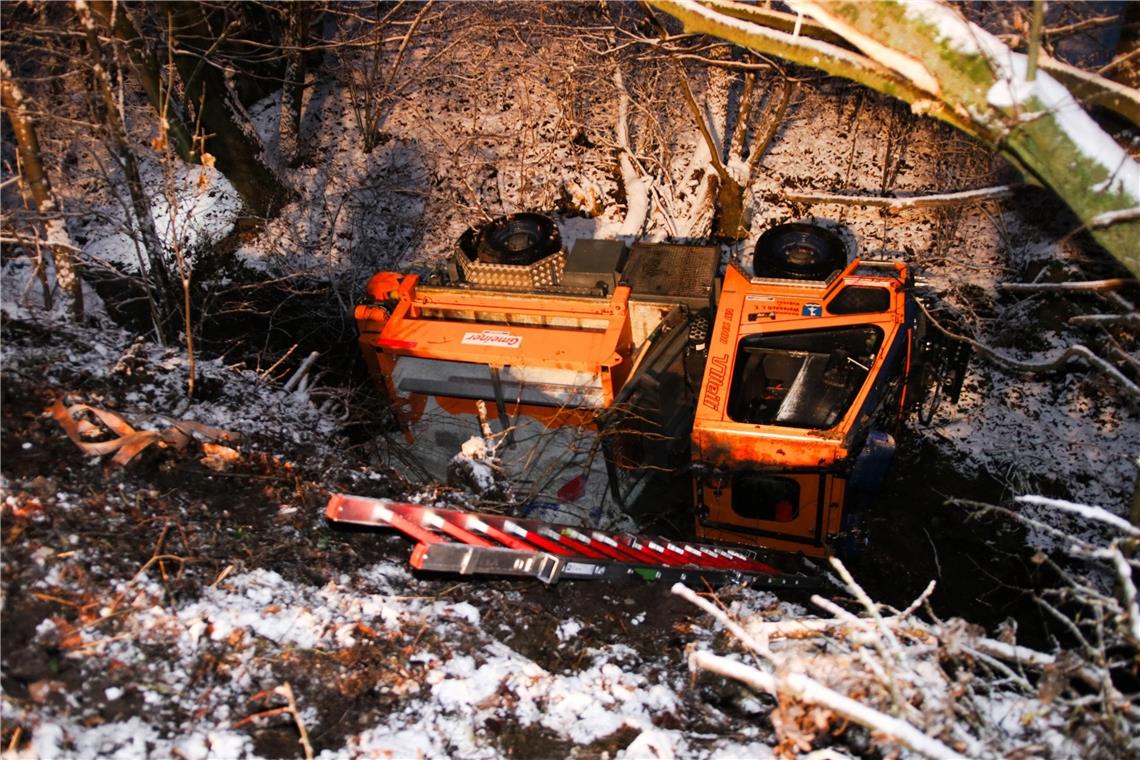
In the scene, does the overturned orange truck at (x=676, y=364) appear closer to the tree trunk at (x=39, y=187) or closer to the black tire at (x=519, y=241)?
the black tire at (x=519, y=241)

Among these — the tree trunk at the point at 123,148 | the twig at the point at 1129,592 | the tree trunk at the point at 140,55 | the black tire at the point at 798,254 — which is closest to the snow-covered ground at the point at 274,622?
the twig at the point at 1129,592

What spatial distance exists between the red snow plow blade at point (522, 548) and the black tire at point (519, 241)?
3.14 m

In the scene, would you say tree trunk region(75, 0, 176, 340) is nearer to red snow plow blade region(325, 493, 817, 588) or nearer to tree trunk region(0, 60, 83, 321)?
tree trunk region(0, 60, 83, 321)

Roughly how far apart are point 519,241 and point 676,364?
1899 mm

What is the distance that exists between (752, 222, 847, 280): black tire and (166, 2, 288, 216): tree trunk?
628 cm

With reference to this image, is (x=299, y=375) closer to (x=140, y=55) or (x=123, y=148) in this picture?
(x=123, y=148)

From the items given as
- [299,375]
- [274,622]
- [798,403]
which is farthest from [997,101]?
[299,375]

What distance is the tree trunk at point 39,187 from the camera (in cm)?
638

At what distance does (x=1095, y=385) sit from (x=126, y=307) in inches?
464

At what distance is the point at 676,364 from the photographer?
7578mm

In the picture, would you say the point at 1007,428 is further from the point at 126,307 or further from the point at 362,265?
the point at 126,307

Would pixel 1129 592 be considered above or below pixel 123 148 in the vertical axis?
below

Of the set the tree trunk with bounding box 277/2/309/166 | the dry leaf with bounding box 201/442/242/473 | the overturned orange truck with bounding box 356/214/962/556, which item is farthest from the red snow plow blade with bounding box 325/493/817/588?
the tree trunk with bounding box 277/2/309/166

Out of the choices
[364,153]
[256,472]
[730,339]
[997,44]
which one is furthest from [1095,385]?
[364,153]
